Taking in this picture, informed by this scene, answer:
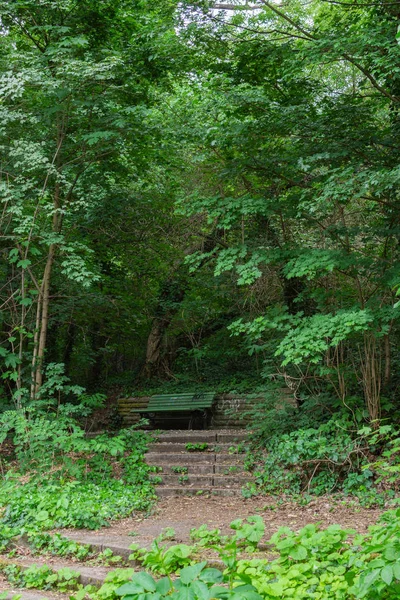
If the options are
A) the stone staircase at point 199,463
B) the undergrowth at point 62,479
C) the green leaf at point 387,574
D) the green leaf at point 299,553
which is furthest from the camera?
the stone staircase at point 199,463

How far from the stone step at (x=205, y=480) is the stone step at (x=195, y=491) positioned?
15 centimetres

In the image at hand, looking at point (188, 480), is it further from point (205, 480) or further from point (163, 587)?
point (163, 587)

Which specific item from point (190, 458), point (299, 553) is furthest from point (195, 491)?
point (299, 553)

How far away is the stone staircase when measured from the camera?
7076 millimetres

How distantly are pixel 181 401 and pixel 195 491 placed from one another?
2639 mm

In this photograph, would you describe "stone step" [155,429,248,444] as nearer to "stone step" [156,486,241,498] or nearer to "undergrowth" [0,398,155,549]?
"undergrowth" [0,398,155,549]

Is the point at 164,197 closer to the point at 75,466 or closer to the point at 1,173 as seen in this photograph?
the point at 1,173

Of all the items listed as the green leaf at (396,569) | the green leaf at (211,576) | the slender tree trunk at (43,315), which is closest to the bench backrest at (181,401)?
the slender tree trunk at (43,315)

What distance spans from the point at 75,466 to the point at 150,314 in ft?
15.9

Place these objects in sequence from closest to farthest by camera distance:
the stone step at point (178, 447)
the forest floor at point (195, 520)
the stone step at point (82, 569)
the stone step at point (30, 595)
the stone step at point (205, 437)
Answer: the stone step at point (30, 595), the stone step at point (82, 569), the forest floor at point (195, 520), the stone step at point (178, 447), the stone step at point (205, 437)

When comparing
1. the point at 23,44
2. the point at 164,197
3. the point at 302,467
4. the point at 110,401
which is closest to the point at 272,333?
the point at 302,467

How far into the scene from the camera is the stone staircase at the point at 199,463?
7076mm

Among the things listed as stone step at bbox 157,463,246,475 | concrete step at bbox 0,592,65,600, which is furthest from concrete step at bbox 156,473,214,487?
concrete step at bbox 0,592,65,600

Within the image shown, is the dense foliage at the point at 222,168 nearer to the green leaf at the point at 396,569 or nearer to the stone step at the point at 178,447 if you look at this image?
the stone step at the point at 178,447
